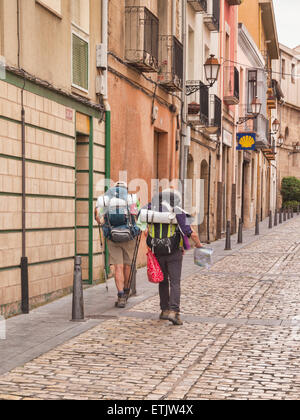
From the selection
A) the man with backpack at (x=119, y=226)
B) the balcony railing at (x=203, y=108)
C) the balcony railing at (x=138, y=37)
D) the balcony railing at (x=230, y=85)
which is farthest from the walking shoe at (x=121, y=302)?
the balcony railing at (x=230, y=85)

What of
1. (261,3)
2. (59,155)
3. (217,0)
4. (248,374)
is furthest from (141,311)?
(261,3)

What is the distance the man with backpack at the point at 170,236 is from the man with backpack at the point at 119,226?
0.96 meters

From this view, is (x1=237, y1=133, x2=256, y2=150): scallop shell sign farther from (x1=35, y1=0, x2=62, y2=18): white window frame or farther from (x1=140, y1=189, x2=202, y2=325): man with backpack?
(x1=140, y1=189, x2=202, y2=325): man with backpack

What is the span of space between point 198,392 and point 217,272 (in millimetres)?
8690

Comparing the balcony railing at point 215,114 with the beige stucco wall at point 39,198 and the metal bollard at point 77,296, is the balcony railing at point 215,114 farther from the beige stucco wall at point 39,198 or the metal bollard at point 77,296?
the metal bollard at point 77,296

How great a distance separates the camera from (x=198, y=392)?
5398 mm

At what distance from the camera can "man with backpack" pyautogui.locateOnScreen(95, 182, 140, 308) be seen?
9.38 metres

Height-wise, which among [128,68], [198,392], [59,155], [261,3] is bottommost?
[198,392]

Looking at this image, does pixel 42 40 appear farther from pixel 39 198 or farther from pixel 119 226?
pixel 119 226

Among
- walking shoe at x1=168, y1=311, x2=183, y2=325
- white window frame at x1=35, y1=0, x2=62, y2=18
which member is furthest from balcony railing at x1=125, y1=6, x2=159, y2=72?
walking shoe at x1=168, y1=311, x2=183, y2=325

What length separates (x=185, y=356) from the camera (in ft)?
21.9

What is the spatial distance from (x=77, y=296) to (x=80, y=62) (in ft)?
14.5

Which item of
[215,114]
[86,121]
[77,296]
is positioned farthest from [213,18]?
[77,296]

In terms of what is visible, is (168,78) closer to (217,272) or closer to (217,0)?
(217,272)
